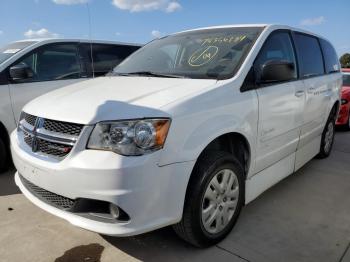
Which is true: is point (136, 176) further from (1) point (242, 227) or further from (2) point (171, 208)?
(1) point (242, 227)

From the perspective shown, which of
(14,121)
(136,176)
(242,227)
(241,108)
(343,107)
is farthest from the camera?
(343,107)

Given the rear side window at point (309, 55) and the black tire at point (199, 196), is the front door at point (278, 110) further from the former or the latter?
the black tire at point (199, 196)

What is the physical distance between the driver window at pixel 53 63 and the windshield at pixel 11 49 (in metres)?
0.18

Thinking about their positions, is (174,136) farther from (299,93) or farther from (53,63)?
(53,63)

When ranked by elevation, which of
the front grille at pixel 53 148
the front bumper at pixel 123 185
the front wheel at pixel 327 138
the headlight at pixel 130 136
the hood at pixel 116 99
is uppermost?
the hood at pixel 116 99

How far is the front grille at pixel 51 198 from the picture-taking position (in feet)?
7.76

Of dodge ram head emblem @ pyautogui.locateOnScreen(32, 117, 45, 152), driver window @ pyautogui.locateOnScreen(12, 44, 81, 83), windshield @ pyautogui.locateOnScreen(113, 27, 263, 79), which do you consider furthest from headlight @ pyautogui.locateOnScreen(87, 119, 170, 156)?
driver window @ pyautogui.locateOnScreen(12, 44, 81, 83)

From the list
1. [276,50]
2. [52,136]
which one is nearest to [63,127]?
[52,136]

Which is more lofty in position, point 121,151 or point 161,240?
point 121,151

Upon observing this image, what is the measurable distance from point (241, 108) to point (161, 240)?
1.22 metres

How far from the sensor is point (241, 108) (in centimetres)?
269

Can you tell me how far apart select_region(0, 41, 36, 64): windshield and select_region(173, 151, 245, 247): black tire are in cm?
328

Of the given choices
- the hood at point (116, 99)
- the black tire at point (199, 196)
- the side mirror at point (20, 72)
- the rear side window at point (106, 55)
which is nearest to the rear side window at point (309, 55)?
the hood at point (116, 99)

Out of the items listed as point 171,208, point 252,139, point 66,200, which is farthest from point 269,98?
point 66,200
